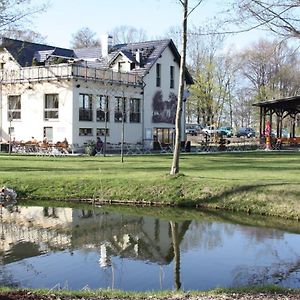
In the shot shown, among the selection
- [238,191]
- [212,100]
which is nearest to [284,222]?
[238,191]

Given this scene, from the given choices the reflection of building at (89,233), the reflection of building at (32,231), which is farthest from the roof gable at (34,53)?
the reflection of building at (89,233)

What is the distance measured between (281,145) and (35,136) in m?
22.3

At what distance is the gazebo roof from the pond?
31160 millimetres

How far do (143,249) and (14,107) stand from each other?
110 feet

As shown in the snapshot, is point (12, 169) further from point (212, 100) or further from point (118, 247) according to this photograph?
point (212, 100)

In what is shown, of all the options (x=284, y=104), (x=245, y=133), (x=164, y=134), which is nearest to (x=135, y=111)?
(x=164, y=134)

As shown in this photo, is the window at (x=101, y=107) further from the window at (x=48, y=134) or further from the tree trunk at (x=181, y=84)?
the tree trunk at (x=181, y=84)

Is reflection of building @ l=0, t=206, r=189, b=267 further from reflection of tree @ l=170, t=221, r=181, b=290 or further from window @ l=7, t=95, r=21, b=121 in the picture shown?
window @ l=7, t=95, r=21, b=121

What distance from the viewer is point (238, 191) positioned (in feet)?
60.2

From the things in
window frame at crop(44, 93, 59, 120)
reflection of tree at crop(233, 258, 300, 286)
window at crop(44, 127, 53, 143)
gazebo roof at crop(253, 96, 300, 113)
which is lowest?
reflection of tree at crop(233, 258, 300, 286)

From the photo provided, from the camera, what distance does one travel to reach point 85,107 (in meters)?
41.6

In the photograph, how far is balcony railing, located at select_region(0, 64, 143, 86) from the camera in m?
40.1

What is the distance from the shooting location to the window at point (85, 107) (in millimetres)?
41094

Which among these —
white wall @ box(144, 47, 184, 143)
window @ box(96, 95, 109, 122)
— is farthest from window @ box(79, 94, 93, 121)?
white wall @ box(144, 47, 184, 143)
